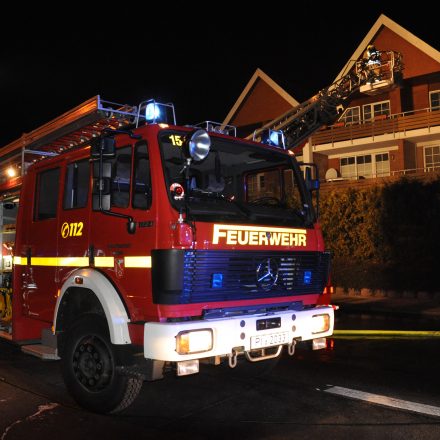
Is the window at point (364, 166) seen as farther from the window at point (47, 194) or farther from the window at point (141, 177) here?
the window at point (141, 177)

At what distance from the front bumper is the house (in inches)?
799

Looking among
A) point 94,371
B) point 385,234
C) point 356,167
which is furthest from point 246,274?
point 356,167

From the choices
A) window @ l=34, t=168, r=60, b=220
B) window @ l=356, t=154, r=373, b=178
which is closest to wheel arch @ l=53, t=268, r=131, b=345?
window @ l=34, t=168, r=60, b=220

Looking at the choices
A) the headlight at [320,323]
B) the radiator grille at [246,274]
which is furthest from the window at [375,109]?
the headlight at [320,323]

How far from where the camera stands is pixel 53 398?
530 centimetres

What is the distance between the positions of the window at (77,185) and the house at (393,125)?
2043 cm

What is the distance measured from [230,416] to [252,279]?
49.1 inches

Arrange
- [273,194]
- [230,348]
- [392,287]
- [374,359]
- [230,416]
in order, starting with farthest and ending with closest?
[392,287] → [374,359] → [273,194] → [230,416] → [230,348]

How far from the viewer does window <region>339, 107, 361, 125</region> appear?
27.1 m

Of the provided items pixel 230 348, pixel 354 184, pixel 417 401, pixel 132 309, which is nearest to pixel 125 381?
pixel 132 309

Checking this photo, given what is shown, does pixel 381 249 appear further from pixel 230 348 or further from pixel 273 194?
pixel 230 348

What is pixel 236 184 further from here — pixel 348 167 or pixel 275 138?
pixel 348 167

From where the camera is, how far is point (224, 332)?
169 inches

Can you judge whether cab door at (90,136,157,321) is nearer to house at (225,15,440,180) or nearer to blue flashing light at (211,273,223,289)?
blue flashing light at (211,273,223,289)
